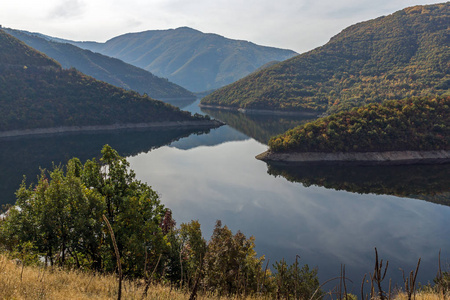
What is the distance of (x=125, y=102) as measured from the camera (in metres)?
188

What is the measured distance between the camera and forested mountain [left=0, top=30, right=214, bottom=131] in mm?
151375

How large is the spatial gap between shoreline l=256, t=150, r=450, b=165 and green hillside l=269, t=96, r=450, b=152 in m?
1.66

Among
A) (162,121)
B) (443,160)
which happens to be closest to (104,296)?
(443,160)

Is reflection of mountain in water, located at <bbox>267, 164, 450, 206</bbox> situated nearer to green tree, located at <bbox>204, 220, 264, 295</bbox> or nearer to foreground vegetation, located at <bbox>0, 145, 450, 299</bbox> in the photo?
foreground vegetation, located at <bbox>0, 145, 450, 299</bbox>

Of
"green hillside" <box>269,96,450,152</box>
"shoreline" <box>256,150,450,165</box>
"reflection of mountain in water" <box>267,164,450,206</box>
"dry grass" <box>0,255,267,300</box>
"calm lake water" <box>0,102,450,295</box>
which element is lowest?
"calm lake water" <box>0,102,450,295</box>

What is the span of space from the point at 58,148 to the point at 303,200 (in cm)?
10163

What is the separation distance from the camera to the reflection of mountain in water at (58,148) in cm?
8250

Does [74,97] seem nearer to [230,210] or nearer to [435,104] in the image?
[230,210]

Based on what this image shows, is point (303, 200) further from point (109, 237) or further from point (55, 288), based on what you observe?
point (55, 288)

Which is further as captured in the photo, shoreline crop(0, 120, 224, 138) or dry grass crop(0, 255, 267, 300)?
shoreline crop(0, 120, 224, 138)

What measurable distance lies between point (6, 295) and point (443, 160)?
405 feet

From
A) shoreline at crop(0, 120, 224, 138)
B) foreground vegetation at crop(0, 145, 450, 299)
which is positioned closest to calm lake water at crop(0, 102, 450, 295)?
shoreline at crop(0, 120, 224, 138)

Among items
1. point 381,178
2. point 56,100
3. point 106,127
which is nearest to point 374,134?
point 381,178

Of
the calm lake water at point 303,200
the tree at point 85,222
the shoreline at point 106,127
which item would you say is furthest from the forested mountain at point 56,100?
the tree at point 85,222
